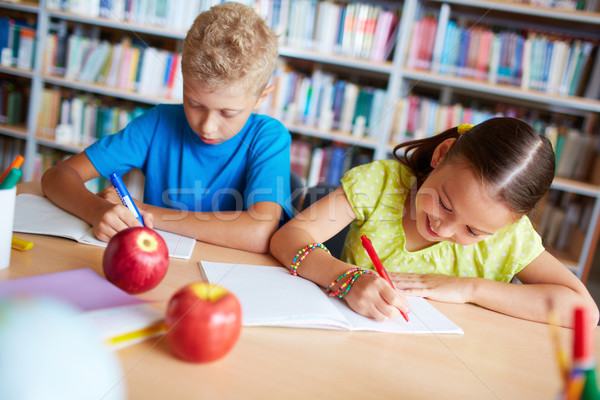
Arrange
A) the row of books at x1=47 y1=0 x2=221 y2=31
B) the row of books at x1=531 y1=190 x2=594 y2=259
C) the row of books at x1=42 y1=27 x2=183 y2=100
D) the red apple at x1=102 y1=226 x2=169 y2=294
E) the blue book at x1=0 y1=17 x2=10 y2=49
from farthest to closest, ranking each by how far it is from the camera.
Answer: the blue book at x1=0 y1=17 x2=10 y2=49 < the row of books at x1=42 y1=27 x2=183 y2=100 < the row of books at x1=47 y1=0 x2=221 y2=31 < the row of books at x1=531 y1=190 x2=594 y2=259 < the red apple at x1=102 y1=226 x2=169 y2=294

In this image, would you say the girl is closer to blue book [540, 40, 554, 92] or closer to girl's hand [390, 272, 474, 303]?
girl's hand [390, 272, 474, 303]

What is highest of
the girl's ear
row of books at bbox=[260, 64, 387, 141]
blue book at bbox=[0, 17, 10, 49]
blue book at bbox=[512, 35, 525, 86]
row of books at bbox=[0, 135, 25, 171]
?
blue book at bbox=[512, 35, 525, 86]

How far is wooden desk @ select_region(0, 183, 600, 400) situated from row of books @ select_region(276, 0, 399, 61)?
1829mm

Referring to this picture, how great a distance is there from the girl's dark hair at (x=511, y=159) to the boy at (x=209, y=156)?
1.58 feet

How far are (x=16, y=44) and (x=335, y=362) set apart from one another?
3.03m

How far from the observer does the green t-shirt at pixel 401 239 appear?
1.05 metres

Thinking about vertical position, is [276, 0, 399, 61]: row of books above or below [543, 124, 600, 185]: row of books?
above

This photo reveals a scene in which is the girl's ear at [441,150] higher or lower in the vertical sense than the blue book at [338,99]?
lower

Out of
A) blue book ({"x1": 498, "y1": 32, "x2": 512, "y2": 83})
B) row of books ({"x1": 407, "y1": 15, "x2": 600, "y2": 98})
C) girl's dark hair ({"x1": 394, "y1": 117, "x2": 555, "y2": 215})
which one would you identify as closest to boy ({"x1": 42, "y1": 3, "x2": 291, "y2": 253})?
girl's dark hair ({"x1": 394, "y1": 117, "x2": 555, "y2": 215})

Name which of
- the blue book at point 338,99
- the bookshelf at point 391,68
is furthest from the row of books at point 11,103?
the blue book at point 338,99

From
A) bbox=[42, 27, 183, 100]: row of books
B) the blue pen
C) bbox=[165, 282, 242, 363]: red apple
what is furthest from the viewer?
bbox=[42, 27, 183, 100]: row of books

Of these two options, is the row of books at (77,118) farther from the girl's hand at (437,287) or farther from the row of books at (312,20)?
the girl's hand at (437,287)

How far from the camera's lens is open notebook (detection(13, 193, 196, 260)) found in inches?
34.2

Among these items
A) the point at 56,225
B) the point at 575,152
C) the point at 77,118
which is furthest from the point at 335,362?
the point at 77,118
